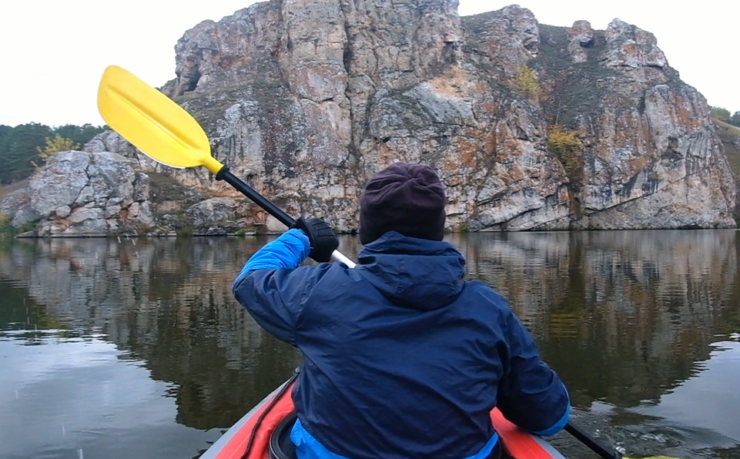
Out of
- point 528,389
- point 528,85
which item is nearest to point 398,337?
point 528,389

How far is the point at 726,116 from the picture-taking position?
130m

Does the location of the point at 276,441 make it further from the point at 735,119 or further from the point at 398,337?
the point at 735,119

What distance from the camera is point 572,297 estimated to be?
1369 centimetres

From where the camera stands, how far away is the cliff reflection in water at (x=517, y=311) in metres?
7.23

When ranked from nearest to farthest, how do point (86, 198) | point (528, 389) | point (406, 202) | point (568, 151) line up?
1. point (406, 202)
2. point (528, 389)
3. point (86, 198)
4. point (568, 151)

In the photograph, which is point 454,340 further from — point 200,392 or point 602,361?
point 602,361

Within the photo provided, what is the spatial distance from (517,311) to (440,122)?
57029 millimetres

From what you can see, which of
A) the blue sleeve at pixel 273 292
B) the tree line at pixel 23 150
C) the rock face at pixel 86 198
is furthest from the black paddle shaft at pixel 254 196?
the tree line at pixel 23 150

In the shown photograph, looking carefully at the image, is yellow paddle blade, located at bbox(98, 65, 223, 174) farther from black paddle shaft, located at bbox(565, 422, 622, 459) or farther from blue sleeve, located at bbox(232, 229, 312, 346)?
black paddle shaft, located at bbox(565, 422, 622, 459)

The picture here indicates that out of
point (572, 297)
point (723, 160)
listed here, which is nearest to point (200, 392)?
point (572, 297)

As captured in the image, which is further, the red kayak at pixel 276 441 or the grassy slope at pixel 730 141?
the grassy slope at pixel 730 141

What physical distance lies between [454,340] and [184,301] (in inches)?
493

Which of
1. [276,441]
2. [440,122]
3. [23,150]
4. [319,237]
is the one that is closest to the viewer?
[276,441]

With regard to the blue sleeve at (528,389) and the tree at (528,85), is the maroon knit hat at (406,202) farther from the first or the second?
the tree at (528,85)
